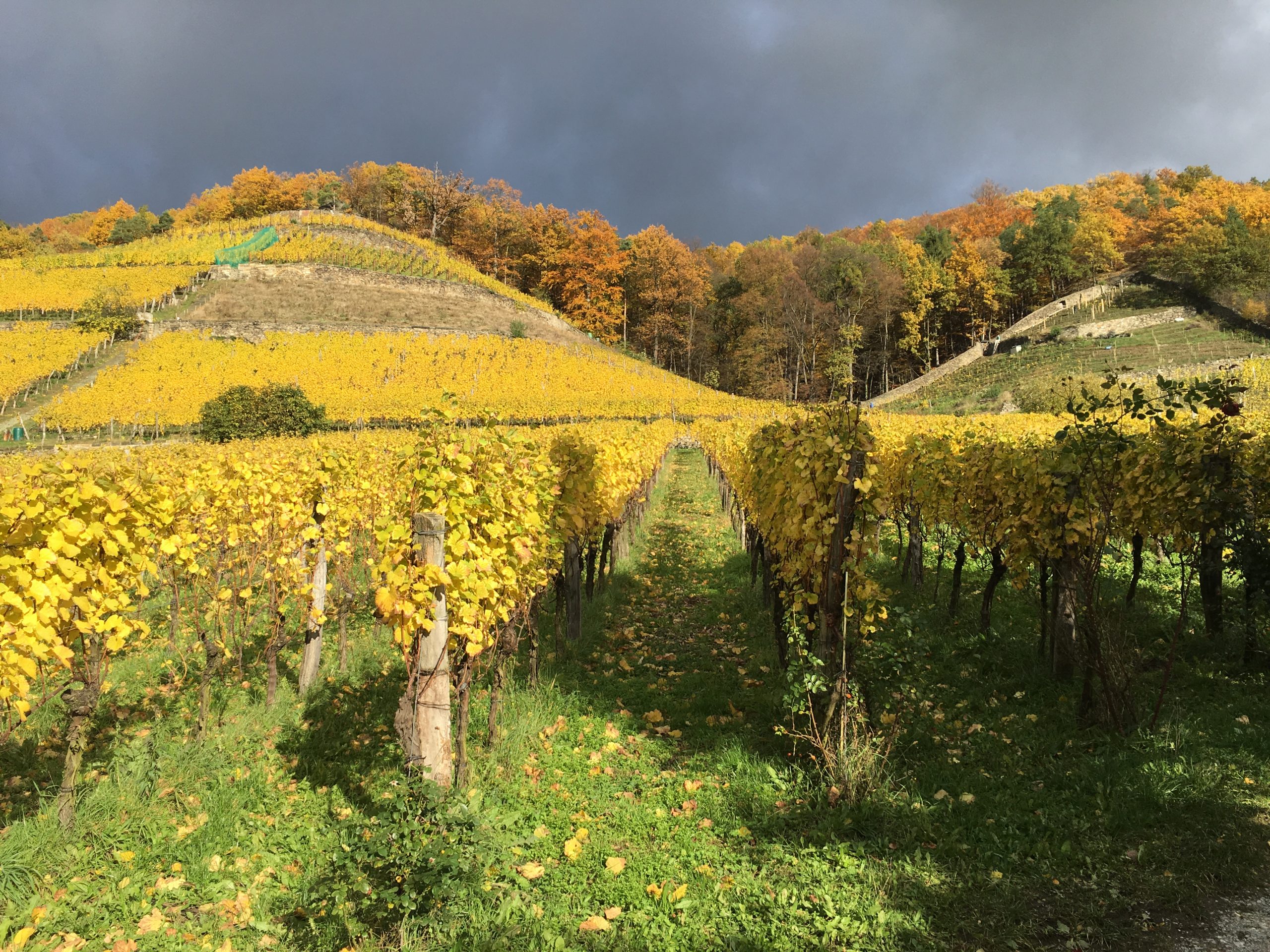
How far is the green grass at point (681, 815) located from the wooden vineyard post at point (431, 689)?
0.22m

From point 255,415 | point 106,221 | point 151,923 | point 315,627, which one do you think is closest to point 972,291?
point 255,415

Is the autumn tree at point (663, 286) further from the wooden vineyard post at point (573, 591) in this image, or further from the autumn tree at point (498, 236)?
the wooden vineyard post at point (573, 591)

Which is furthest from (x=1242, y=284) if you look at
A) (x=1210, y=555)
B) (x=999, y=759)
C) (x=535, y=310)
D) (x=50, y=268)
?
(x=50, y=268)

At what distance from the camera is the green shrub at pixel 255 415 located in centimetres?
2445

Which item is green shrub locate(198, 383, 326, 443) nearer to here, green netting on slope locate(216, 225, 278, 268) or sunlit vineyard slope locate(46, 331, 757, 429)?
sunlit vineyard slope locate(46, 331, 757, 429)

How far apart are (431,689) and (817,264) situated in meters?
66.9

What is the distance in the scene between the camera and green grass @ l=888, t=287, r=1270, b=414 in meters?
40.2

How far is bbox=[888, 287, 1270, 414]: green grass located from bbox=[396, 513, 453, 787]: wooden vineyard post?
125ft

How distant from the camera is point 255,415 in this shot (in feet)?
80.8

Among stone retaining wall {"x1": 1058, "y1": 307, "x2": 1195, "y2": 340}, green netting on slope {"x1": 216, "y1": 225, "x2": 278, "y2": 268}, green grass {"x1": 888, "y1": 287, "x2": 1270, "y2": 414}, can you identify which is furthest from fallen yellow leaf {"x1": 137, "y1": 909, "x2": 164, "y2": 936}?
stone retaining wall {"x1": 1058, "y1": 307, "x2": 1195, "y2": 340}

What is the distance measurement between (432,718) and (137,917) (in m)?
1.72

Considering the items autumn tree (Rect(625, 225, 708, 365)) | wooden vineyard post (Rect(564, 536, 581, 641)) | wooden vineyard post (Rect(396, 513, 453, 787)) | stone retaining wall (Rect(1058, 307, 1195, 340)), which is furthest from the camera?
autumn tree (Rect(625, 225, 708, 365))

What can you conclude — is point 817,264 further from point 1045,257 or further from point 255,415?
point 255,415

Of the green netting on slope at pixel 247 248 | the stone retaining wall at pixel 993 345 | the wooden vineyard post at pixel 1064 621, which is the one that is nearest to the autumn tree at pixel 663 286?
the stone retaining wall at pixel 993 345
